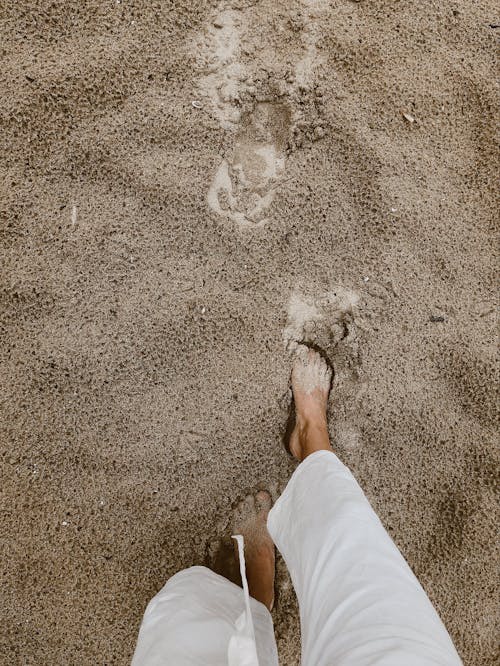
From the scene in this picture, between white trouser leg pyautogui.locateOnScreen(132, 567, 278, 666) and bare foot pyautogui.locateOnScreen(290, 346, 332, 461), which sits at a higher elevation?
bare foot pyautogui.locateOnScreen(290, 346, 332, 461)

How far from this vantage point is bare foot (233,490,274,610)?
1.16 m

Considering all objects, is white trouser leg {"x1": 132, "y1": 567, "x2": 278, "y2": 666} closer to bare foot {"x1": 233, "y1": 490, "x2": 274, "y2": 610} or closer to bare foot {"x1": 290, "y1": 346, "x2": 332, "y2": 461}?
bare foot {"x1": 233, "y1": 490, "x2": 274, "y2": 610}

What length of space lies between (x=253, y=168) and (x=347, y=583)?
0.85 metres

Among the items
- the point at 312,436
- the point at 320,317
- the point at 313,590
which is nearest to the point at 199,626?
the point at 313,590

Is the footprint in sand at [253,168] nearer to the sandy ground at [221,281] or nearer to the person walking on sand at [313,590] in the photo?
the sandy ground at [221,281]

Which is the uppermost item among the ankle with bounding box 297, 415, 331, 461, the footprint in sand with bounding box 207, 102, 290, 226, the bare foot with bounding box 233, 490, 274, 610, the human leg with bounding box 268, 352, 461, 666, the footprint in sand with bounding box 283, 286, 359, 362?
the footprint in sand with bounding box 207, 102, 290, 226

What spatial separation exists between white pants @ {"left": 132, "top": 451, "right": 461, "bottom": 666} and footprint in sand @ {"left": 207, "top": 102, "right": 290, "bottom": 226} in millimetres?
557

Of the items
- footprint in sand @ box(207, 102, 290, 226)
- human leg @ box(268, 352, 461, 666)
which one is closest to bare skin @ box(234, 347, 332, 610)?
human leg @ box(268, 352, 461, 666)

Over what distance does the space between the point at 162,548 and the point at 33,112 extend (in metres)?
1.00

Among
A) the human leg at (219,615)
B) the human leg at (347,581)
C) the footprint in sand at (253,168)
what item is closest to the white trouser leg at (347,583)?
the human leg at (347,581)

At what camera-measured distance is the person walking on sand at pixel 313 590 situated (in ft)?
2.44

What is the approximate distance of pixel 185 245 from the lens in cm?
112

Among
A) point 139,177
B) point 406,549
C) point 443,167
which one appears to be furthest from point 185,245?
point 406,549

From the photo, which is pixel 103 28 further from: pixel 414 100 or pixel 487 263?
pixel 487 263
